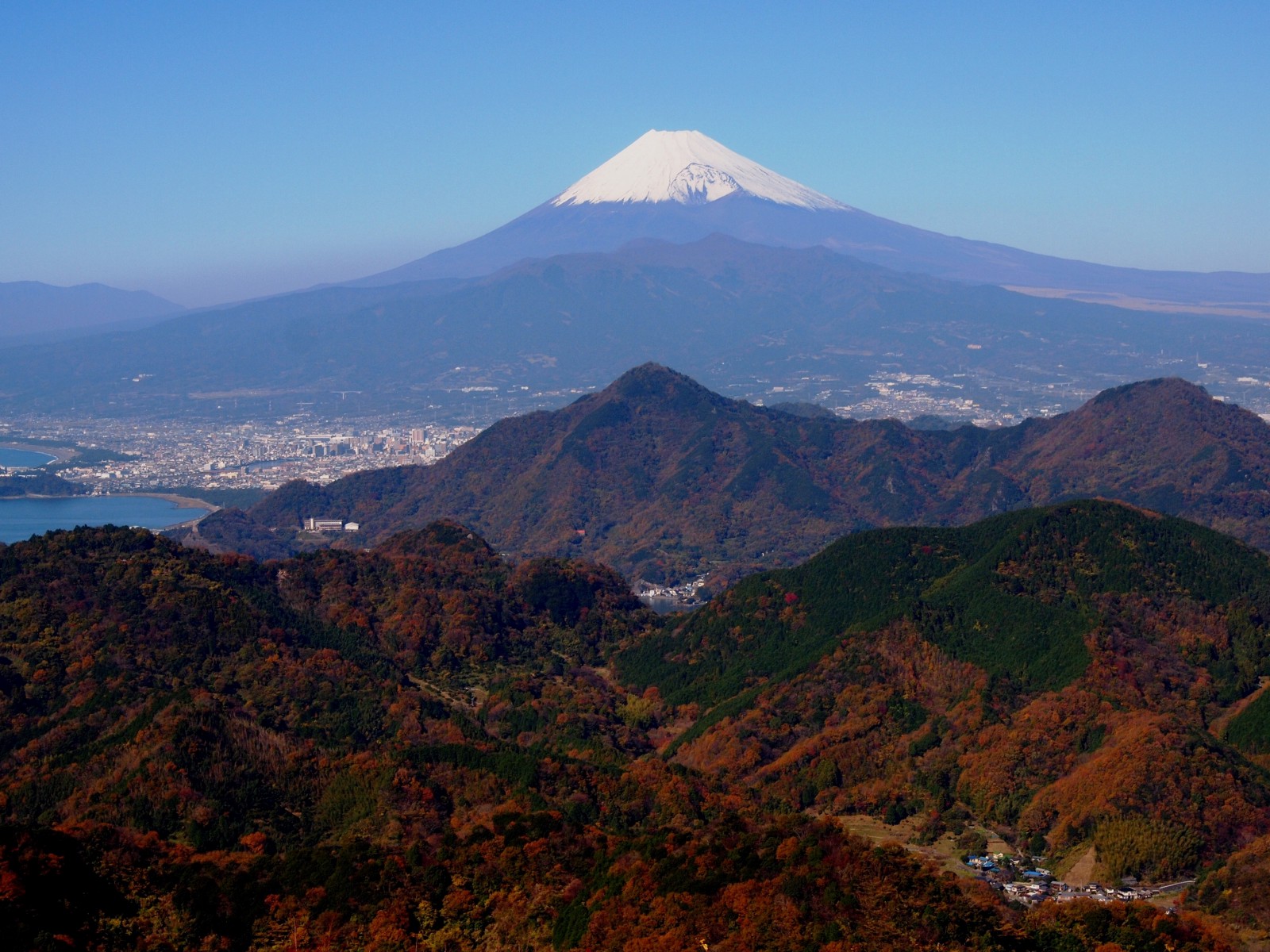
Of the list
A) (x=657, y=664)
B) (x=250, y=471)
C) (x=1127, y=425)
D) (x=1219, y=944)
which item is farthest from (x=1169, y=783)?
(x=250, y=471)


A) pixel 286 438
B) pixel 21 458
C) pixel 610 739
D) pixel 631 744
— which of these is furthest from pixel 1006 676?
pixel 286 438

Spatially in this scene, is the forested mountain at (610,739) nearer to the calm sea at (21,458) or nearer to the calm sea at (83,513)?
the calm sea at (83,513)

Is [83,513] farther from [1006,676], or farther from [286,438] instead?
[1006,676]

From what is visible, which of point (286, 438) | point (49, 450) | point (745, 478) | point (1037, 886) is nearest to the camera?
point (1037, 886)

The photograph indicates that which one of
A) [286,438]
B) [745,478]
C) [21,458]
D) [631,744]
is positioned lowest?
[286,438]

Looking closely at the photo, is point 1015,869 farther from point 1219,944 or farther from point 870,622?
point 870,622
